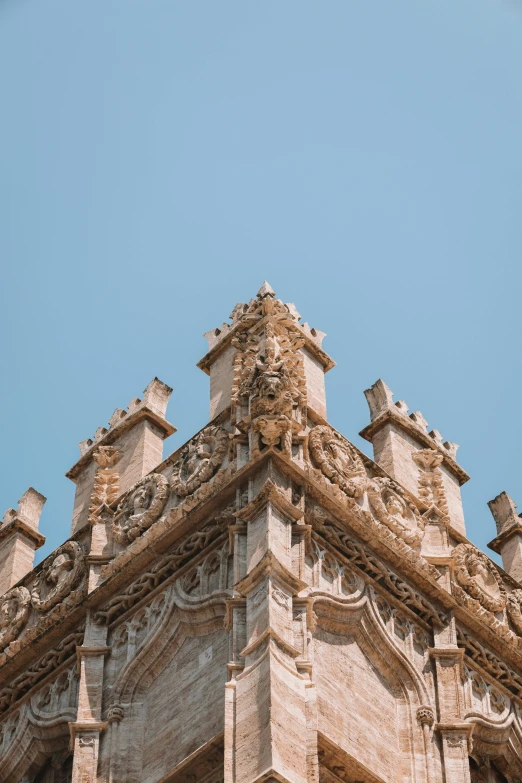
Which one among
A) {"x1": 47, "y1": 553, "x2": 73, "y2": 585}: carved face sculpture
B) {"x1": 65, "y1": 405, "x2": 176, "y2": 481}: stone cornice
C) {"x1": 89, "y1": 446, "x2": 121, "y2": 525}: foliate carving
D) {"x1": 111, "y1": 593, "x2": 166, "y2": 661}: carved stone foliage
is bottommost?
{"x1": 111, "y1": 593, "x2": 166, "y2": 661}: carved stone foliage

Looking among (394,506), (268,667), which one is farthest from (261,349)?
(268,667)

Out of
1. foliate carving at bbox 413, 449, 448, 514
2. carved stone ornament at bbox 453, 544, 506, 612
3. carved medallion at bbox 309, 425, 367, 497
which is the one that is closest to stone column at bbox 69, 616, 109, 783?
carved medallion at bbox 309, 425, 367, 497

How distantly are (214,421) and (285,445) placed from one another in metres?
2.19

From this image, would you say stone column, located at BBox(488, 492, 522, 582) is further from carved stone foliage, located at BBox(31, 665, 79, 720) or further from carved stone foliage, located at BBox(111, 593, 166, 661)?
carved stone foliage, located at BBox(31, 665, 79, 720)

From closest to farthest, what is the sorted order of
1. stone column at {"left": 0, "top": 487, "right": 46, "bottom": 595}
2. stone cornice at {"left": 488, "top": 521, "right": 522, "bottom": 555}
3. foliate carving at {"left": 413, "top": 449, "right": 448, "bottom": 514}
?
foliate carving at {"left": 413, "top": 449, "right": 448, "bottom": 514}
stone column at {"left": 0, "top": 487, "right": 46, "bottom": 595}
stone cornice at {"left": 488, "top": 521, "right": 522, "bottom": 555}

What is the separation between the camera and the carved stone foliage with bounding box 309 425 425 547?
35.8 meters

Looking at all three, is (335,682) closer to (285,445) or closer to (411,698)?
(411,698)

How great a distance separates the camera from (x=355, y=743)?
105ft

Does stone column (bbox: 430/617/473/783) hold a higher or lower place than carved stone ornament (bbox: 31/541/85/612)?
lower

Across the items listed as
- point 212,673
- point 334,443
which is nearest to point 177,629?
point 212,673

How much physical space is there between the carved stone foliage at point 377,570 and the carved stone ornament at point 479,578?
42.2 inches

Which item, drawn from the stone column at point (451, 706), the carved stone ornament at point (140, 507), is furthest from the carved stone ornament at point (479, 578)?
the carved stone ornament at point (140, 507)

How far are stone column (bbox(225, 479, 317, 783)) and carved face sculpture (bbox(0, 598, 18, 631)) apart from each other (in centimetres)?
461

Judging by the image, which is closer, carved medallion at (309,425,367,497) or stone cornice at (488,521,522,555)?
carved medallion at (309,425,367,497)
